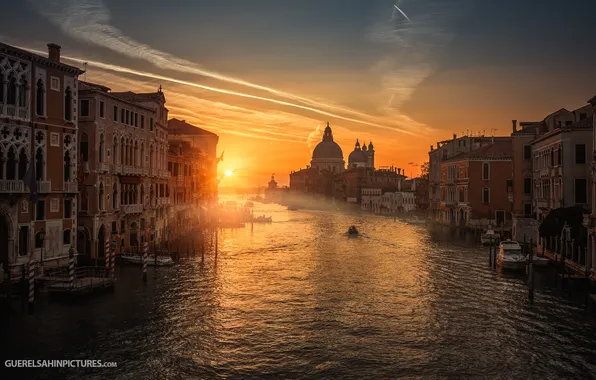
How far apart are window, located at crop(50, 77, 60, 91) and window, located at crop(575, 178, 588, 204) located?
33.2 metres

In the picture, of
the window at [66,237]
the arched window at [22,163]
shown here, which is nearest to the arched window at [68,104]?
the arched window at [22,163]

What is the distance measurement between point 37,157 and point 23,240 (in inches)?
178

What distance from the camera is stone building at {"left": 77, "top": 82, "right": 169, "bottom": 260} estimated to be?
33.8 m

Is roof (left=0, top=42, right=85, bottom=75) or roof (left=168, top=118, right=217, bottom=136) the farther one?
roof (left=168, top=118, right=217, bottom=136)

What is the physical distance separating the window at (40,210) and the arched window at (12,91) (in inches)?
213

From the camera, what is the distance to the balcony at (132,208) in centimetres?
3767

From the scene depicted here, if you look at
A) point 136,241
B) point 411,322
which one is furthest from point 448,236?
point 411,322

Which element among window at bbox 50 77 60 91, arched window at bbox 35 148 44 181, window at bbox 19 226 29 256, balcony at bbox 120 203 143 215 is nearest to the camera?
window at bbox 19 226 29 256

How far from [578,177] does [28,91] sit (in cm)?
3406

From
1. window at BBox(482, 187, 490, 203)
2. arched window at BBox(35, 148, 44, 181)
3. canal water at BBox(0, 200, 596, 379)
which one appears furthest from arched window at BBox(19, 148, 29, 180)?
window at BBox(482, 187, 490, 203)

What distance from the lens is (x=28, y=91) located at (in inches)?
1075

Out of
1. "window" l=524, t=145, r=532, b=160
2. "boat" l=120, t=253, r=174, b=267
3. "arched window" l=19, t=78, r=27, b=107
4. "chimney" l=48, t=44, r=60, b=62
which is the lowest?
"boat" l=120, t=253, r=174, b=267

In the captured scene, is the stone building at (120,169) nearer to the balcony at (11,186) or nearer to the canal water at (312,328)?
the canal water at (312,328)

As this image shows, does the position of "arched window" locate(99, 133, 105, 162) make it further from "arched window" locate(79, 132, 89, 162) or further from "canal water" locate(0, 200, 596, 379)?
"canal water" locate(0, 200, 596, 379)
